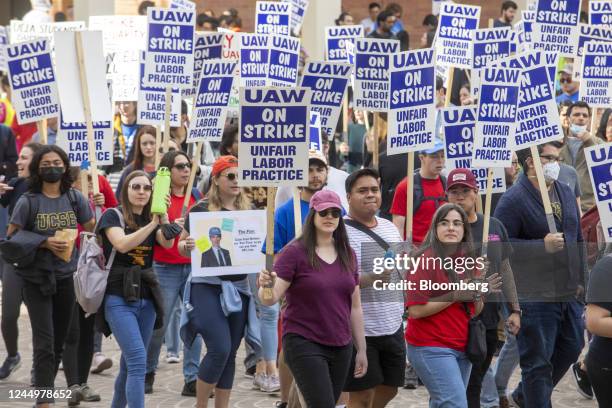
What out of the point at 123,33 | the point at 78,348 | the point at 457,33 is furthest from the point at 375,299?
the point at 123,33

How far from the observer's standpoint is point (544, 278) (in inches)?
390

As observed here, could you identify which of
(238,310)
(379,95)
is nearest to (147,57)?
(379,95)

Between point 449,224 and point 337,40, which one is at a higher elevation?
point 337,40

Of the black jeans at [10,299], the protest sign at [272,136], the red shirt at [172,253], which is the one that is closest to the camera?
the protest sign at [272,136]

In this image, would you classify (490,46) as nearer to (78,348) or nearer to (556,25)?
(556,25)

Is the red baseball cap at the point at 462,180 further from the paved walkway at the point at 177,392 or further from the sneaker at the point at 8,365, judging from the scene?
the sneaker at the point at 8,365

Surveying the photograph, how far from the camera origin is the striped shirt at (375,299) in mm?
8898

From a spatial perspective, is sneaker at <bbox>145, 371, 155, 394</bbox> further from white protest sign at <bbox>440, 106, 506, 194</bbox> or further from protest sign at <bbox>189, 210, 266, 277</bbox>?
white protest sign at <bbox>440, 106, 506, 194</bbox>

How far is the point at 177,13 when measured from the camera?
14156 millimetres

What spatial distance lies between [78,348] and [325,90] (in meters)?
3.39

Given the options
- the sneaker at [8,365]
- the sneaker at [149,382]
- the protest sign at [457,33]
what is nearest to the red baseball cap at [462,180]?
the sneaker at [149,382]

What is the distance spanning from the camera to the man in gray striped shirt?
888cm

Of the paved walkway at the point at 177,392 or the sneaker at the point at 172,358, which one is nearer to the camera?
the paved walkway at the point at 177,392

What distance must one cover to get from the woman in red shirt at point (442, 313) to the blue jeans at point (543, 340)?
106 centimetres
